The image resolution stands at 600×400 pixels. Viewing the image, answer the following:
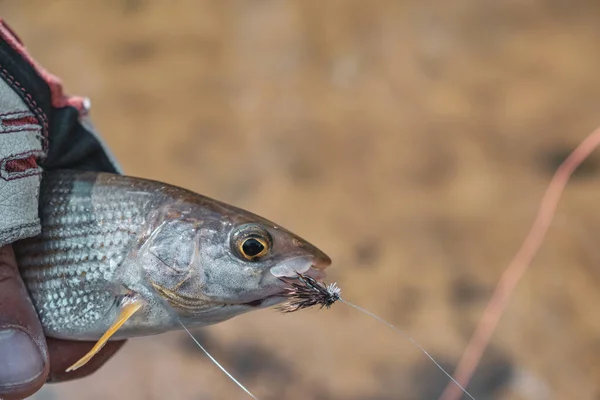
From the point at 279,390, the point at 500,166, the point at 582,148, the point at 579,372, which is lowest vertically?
the point at 279,390

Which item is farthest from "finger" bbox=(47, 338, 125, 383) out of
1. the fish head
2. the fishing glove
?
the fish head

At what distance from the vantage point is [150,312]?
1576 millimetres

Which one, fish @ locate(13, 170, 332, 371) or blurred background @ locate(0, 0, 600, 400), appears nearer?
fish @ locate(13, 170, 332, 371)

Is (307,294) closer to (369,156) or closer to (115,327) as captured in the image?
(115,327)

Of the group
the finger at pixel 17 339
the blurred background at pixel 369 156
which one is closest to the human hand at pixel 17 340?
the finger at pixel 17 339

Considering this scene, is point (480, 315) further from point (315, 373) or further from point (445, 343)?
point (315, 373)

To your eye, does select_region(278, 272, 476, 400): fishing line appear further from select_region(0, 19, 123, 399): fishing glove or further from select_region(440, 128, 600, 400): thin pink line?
select_region(440, 128, 600, 400): thin pink line

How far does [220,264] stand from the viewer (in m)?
1.57

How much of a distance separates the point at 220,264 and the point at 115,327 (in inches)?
12.6

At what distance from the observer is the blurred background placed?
311 cm

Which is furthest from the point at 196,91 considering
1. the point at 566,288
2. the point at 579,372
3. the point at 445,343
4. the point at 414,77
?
the point at 579,372

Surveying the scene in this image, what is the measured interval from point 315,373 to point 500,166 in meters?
1.84

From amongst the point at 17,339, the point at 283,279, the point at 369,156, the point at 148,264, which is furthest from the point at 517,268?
the point at 17,339

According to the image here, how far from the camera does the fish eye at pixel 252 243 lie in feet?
5.16
